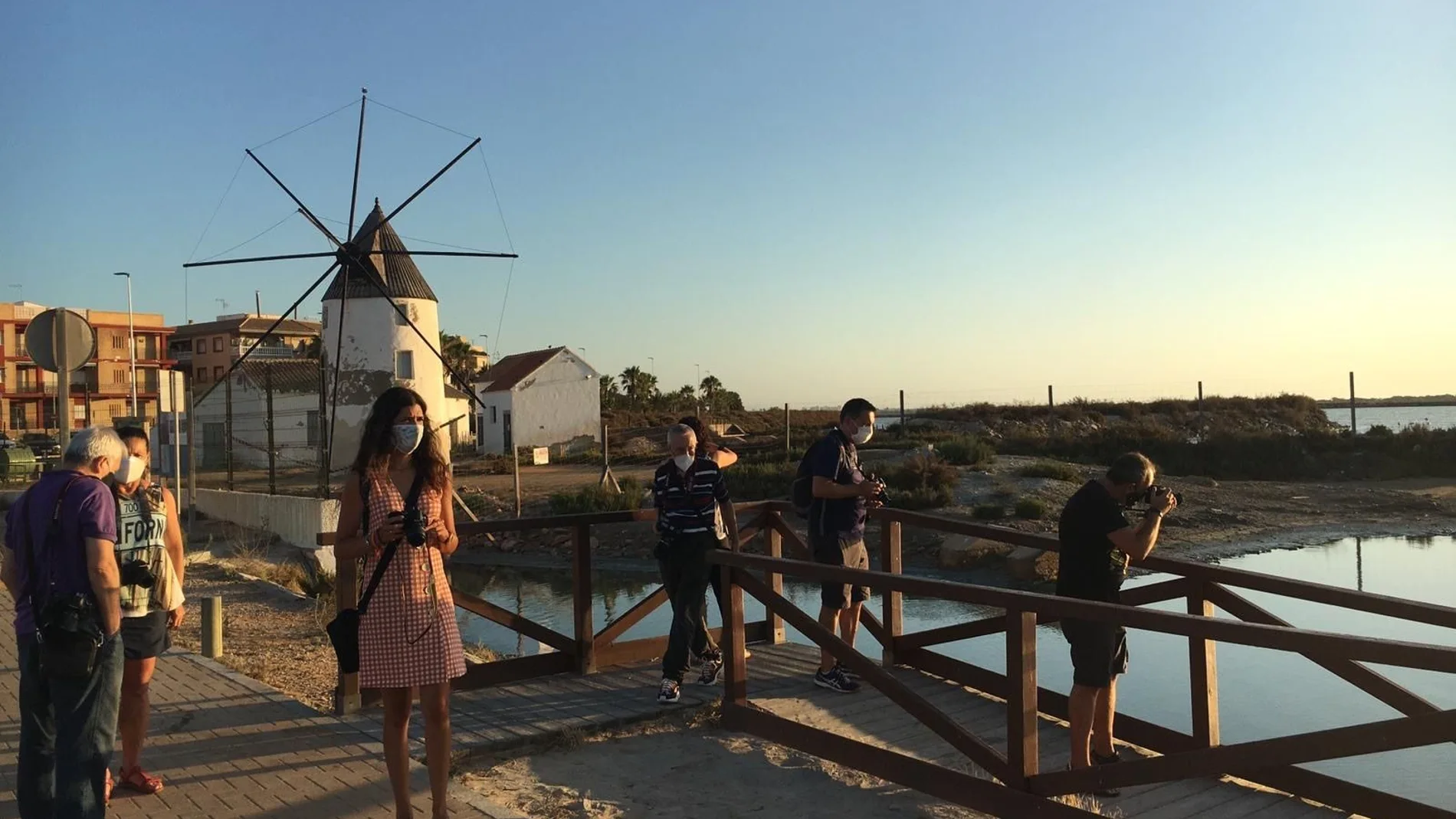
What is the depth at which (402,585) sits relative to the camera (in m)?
4.52

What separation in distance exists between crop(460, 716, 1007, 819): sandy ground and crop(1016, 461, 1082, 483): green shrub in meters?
19.2

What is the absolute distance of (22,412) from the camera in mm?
72000

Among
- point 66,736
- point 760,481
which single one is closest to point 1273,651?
point 66,736

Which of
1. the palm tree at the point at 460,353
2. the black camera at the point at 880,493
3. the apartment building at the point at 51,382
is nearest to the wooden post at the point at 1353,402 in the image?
the black camera at the point at 880,493

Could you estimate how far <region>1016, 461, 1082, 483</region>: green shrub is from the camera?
24.2m

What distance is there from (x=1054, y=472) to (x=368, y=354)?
21842 mm

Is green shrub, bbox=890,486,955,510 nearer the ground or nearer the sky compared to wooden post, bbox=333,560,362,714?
nearer the ground

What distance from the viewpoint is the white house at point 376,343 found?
34.5 m

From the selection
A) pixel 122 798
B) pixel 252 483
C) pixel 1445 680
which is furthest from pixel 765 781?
pixel 252 483

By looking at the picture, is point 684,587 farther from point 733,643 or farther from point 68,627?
point 68,627

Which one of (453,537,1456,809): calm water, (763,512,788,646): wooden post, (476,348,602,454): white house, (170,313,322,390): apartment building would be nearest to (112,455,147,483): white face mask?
(763,512,788,646): wooden post

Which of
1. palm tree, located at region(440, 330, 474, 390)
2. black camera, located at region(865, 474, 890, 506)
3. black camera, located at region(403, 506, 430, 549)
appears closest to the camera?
black camera, located at region(403, 506, 430, 549)

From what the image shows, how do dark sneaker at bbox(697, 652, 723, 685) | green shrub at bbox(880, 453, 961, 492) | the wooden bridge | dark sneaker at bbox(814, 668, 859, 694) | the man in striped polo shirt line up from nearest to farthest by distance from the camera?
1. the wooden bridge
2. the man in striped polo shirt
3. dark sneaker at bbox(814, 668, 859, 694)
4. dark sneaker at bbox(697, 652, 723, 685)
5. green shrub at bbox(880, 453, 961, 492)

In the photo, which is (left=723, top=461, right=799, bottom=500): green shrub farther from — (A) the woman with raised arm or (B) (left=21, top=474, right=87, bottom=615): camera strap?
(B) (left=21, top=474, right=87, bottom=615): camera strap
